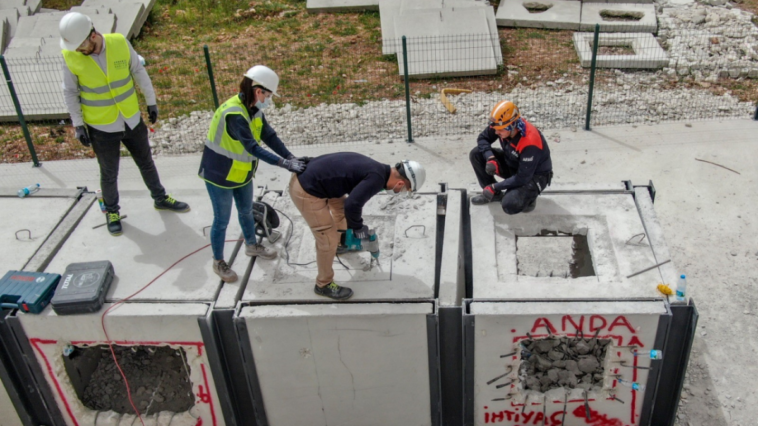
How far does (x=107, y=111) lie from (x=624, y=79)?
8260mm

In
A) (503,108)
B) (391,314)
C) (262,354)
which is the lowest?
(262,354)

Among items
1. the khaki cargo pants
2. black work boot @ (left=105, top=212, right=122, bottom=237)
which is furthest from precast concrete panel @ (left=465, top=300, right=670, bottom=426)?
black work boot @ (left=105, top=212, right=122, bottom=237)

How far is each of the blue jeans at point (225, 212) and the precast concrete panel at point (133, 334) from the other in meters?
0.55

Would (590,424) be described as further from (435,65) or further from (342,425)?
(435,65)

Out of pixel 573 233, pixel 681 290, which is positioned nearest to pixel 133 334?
pixel 573 233

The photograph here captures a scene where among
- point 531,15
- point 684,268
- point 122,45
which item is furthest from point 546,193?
point 531,15

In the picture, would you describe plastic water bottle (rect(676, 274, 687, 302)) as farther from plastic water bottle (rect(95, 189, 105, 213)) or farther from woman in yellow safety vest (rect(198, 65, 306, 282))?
plastic water bottle (rect(95, 189, 105, 213))

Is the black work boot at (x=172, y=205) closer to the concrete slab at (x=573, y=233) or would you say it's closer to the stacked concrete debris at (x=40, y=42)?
the concrete slab at (x=573, y=233)

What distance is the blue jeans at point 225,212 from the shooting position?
18.2 ft

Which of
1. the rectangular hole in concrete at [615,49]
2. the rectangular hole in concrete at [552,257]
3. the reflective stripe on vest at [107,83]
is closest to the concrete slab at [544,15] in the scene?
the rectangular hole in concrete at [615,49]

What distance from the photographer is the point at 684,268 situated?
23.6 ft

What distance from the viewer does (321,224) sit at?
535 centimetres

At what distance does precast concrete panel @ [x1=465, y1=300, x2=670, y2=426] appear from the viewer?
201 inches

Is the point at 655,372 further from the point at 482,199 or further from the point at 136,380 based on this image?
the point at 136,380
